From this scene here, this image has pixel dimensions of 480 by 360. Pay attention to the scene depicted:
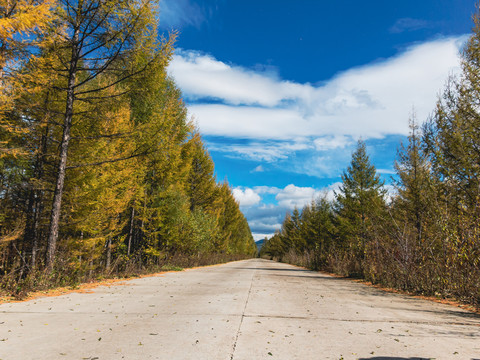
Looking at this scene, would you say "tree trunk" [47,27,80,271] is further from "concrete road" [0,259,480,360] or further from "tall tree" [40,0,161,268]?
"concrete road" [0,259,480,360]

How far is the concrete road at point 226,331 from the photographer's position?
329 centimetres

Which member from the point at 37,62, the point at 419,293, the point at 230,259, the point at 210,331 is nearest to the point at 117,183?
the point at 37,62

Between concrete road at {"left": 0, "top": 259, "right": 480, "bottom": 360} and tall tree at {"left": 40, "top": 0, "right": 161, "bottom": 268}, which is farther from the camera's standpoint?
tall tree at {"left": 40, "top": 0, "right": 161, "bottom": 268}

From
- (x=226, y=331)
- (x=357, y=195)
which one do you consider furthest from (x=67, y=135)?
(x=357, y=195)

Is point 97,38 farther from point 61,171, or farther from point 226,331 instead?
point 226,331

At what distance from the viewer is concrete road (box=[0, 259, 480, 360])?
3.29m

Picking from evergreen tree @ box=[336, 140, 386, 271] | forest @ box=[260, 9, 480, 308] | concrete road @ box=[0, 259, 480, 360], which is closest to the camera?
concrete road @ box=[0, 259, 480, 360]

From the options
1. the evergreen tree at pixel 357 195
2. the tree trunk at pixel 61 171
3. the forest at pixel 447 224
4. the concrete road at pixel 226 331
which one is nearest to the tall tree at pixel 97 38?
the tree trunk at pixel 61 171

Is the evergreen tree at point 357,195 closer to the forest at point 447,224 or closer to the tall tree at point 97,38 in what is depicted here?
the forest at point 447,224

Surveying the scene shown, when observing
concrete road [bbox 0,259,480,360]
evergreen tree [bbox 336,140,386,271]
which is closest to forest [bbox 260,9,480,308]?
concrete road [bbox 0,259,480,360]

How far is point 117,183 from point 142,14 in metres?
6.70

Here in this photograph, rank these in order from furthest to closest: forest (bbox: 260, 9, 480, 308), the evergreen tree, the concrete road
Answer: the evergreen tree → forest (bbox: 260, 9, 480, 308) → the concrete road

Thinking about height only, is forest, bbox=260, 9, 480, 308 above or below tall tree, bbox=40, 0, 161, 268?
below

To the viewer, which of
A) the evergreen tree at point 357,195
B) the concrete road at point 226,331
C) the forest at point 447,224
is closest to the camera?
the concrete road at point 226,331
